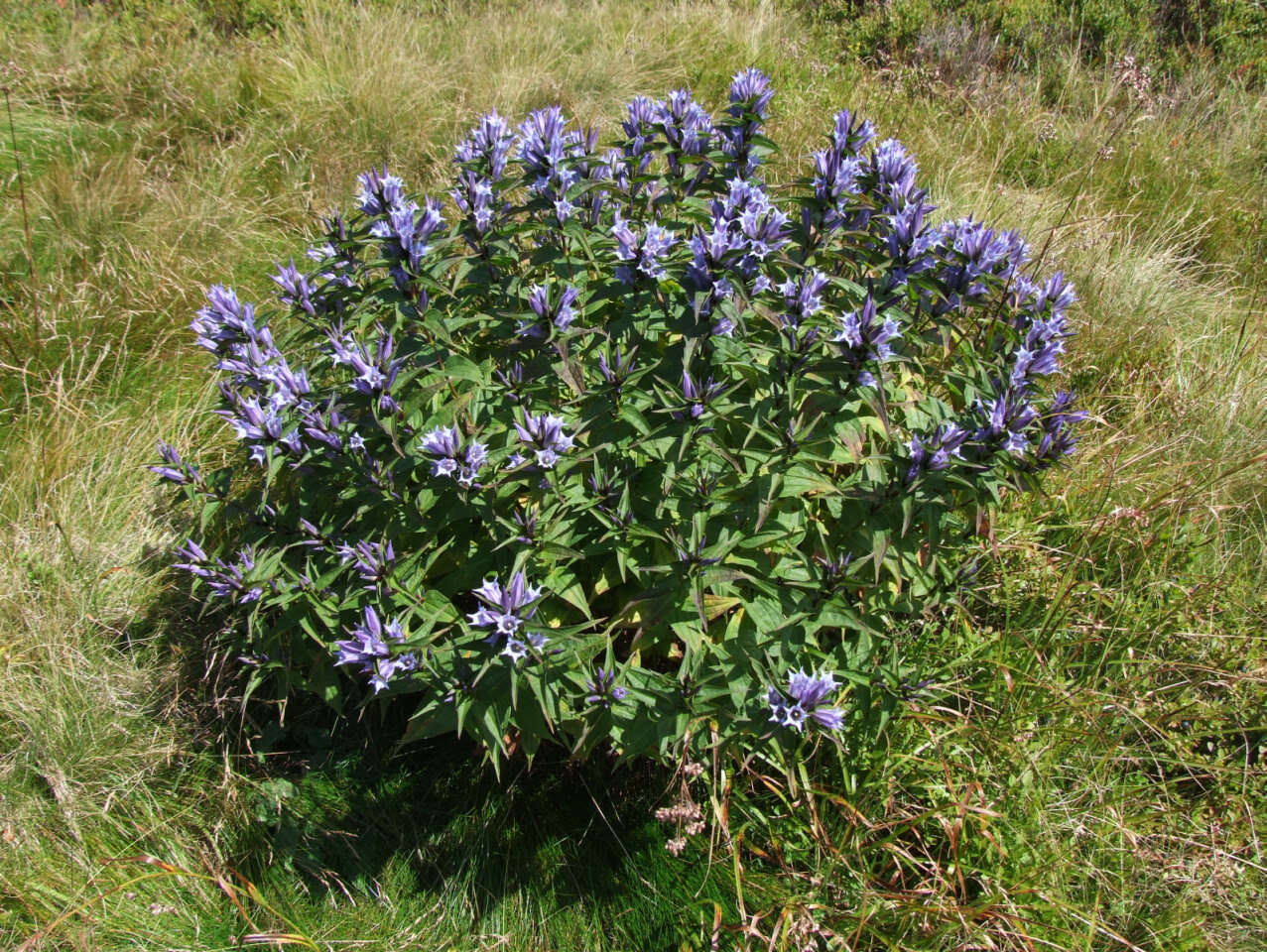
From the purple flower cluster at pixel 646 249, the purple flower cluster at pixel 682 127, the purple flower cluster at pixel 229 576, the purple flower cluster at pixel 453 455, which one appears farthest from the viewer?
the purple flower cluster at pixel 682 127

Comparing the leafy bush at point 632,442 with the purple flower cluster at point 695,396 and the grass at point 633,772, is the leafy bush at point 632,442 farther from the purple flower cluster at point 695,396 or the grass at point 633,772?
the grass at point 633,772

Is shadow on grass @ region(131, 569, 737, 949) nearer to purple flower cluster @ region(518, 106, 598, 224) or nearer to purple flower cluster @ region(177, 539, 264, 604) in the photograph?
purple flower cluster @ region(177, 539, 264, 604)

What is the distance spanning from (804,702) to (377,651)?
3.53 feet

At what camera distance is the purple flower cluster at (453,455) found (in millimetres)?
2141

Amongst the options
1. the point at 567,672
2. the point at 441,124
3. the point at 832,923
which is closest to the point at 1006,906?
the point at 832,923

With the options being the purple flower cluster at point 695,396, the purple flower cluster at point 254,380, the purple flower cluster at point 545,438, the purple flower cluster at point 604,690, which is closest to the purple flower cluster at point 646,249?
the purple flower cluster at point 695,396

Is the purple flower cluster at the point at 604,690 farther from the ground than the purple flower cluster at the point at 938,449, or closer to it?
closer to it

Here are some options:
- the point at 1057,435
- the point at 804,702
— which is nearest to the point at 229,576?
the point at 804,702

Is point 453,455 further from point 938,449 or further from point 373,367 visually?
point 938,449

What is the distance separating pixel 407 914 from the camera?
291cm

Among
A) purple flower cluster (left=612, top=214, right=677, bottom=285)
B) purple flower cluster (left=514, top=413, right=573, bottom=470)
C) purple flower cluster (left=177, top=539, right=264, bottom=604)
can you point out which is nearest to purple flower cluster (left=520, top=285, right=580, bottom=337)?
purple flower cluster (left=612, top=214, right=677, bottom=285)

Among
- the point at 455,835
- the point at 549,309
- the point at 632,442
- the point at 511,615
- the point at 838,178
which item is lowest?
the point at 455,835

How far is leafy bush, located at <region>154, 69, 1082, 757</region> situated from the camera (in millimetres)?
2258

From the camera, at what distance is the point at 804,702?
2146mm
